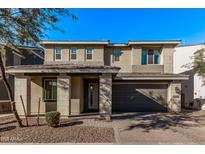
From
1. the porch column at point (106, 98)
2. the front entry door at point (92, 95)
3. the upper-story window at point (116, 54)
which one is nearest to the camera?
the porch column at point (106, 98)

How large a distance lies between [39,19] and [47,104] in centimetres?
698

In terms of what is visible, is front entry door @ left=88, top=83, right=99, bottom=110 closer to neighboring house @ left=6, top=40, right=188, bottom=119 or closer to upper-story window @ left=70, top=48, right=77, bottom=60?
neighboring house @ left=6, top=40, right=188, bottom=119

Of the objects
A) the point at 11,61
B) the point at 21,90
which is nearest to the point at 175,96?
the point at 21,90

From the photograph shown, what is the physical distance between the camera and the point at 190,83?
50.3 feet

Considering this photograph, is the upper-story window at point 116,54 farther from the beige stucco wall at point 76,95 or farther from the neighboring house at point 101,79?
the beige stucco wall at point 76,95

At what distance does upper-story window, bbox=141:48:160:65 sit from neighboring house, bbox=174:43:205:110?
343 cm

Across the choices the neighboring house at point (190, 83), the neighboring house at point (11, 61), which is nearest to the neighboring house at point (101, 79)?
the neighboring house at point (11, 61)

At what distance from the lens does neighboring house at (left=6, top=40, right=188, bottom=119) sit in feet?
28.3

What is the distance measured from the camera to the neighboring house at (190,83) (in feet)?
46.2

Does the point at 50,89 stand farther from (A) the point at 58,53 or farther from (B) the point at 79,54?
(B) the point at 79,54

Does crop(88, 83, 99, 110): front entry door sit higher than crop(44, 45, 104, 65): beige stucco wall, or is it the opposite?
crop(44, 45, 104, 65): beige stucco wall

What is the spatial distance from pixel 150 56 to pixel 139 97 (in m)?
4.47

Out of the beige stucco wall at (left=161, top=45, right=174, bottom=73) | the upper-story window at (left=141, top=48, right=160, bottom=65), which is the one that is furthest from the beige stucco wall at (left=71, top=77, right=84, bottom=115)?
the beige stucco wall at (left=161, top=45, right=174, bottom=73)

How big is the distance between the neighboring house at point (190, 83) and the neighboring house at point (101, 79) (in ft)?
13.2
